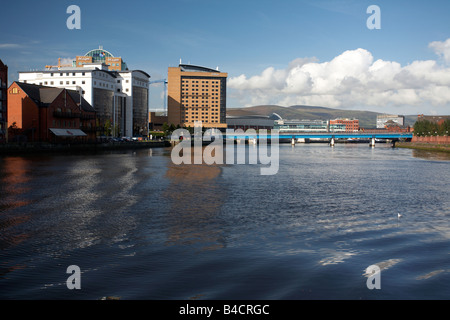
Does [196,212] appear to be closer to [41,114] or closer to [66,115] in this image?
[41,114]

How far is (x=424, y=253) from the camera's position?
15.1 m

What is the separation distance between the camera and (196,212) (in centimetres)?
2300

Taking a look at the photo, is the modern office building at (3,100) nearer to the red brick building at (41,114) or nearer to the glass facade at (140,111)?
the red brick building at (41,114)

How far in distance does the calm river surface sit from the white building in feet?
346

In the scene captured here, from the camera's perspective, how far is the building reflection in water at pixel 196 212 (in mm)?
16969

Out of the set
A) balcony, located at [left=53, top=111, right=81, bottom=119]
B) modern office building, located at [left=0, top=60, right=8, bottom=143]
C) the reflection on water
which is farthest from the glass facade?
the reflection on water

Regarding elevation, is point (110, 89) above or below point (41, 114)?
above

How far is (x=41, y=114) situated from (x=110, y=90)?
63285mm

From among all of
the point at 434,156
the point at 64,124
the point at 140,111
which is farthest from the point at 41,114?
the point at 140,111

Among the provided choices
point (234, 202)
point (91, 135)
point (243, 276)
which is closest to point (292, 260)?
point (243, 276)

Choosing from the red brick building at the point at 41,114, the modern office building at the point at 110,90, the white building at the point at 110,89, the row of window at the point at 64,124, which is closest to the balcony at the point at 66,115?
the red brick building at the point at 41,114

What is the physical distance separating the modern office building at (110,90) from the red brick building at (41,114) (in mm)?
33964

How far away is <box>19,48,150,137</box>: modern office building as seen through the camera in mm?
131875

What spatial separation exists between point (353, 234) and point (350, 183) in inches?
808
